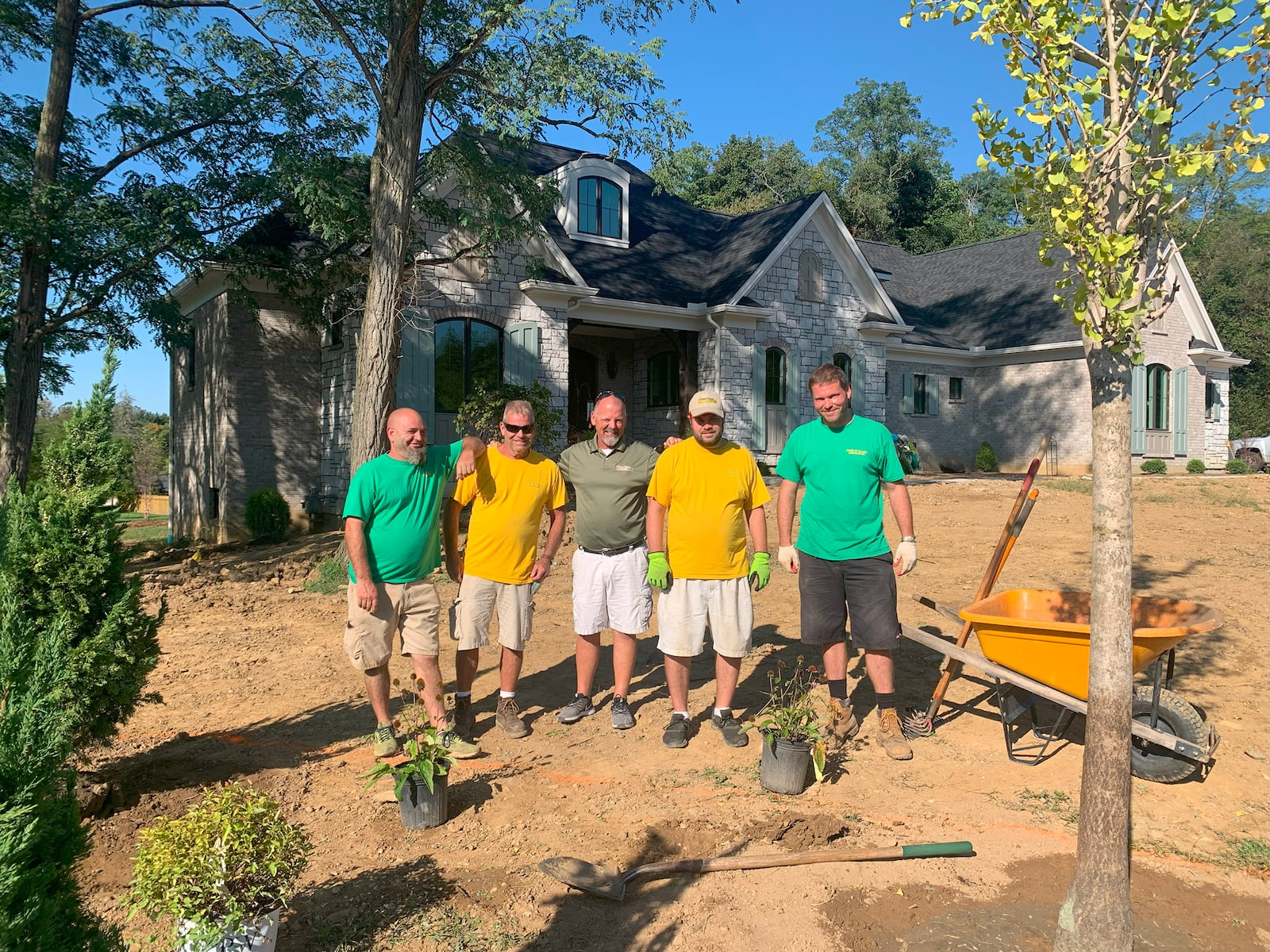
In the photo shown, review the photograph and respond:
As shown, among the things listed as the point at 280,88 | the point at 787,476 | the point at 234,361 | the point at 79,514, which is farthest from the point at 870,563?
the point at 234,361

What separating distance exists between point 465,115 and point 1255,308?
38572mm

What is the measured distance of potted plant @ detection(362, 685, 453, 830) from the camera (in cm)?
388

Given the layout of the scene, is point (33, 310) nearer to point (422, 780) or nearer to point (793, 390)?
point (422, 780)

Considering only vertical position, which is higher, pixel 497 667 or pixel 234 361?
pixel 234 361

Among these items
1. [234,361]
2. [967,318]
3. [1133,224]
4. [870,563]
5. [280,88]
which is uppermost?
[280,88]

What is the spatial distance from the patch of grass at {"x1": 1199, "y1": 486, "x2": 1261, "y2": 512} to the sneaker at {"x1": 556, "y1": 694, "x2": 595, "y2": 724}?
11.9 meters

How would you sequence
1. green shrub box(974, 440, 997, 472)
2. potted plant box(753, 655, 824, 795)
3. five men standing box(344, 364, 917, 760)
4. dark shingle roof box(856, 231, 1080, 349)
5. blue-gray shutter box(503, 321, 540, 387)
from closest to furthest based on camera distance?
potted plant box(753, 655, 824, 795), five men standing box(344, 364, 917, 760), blue-gray shutter box(503, 321, 540, 387), dark shingle roof box(856, 231, 1080, 349), green shrub box(974, 440, 997, 472)

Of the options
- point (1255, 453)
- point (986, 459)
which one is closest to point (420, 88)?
point (986, 459)

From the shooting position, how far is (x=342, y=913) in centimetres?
321

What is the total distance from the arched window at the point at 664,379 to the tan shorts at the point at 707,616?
44.0 feet

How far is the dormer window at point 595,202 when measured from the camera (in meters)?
17.2

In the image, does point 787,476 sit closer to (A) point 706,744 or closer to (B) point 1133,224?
(A) point 706,744

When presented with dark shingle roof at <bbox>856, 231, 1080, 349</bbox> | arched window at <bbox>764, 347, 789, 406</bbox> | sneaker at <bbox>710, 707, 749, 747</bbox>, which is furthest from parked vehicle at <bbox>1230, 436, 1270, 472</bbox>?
sneaker at <bbox>710, 707, 749, 747</bbox>

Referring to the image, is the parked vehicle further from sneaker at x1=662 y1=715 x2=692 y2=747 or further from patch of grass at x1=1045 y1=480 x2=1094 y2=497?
sneaker at x1=662 y1=715 x2=692 y2=747
